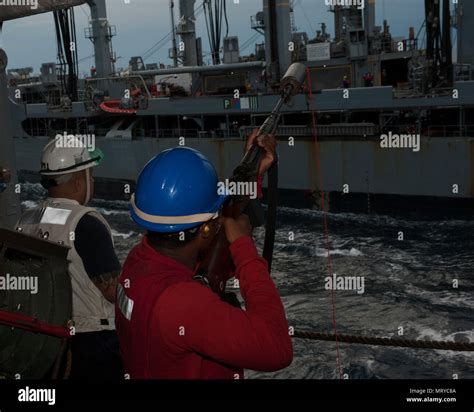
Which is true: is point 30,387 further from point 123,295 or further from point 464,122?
point 464,122

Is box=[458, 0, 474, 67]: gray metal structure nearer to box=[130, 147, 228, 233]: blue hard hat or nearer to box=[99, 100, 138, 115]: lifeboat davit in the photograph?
box=[99, 100, 138, 115]: lifeboat davit

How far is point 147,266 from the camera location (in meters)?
2.00

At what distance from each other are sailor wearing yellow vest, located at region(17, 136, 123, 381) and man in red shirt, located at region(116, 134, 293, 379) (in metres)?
0.77

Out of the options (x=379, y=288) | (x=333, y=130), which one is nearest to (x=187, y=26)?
(x=333, y=130)

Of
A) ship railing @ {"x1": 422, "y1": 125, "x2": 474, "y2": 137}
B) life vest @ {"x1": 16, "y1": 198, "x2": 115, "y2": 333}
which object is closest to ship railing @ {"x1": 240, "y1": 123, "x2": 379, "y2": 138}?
ship railing @ {"x1": 422, "y1": 125, "x2": 474, "y2": 137}

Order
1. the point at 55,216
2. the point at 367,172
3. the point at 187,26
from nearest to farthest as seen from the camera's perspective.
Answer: the point at 55,216
the point at 367,172
the point at 187,26

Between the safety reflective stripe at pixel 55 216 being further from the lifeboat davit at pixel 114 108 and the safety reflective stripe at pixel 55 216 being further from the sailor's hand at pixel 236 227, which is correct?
the lifeboat davit at pixel 114 108

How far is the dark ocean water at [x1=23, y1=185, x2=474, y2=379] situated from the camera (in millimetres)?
8969

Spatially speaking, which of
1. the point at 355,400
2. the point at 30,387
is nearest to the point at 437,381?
the point at 355,400

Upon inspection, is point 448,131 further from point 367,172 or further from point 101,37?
point 101,37

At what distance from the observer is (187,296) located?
1.81m

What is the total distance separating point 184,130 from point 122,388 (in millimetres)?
24725

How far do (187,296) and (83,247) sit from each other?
49.6 inches

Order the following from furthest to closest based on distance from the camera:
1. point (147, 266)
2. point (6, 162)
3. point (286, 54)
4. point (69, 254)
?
point (286, 54) → point (6, 162) → point (69, 254) → point (147, 266)
